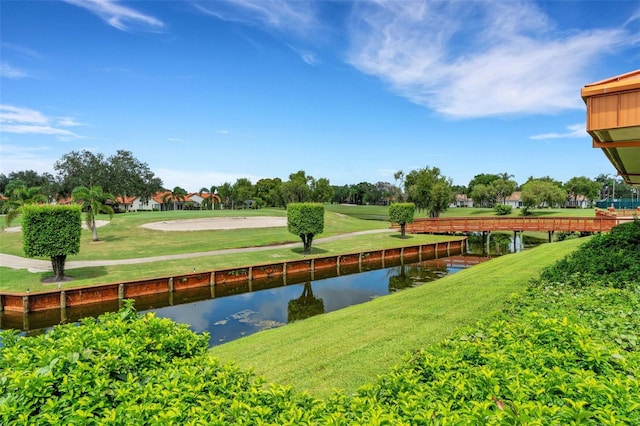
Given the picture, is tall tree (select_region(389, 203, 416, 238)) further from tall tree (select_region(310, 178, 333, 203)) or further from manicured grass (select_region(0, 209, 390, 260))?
tall tree (select_region(310, 178, 333, 203))

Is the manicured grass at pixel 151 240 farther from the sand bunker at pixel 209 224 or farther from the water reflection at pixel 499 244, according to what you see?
the water reflection at pixel 499 244

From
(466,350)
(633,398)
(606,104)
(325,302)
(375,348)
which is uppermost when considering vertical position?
(606,104)

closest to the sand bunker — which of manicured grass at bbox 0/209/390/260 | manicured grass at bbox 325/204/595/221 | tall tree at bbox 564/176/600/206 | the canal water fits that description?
manicured grass at bbox 0/209/390/260

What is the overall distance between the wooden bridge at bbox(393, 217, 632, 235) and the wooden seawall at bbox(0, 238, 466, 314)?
7.80 metres

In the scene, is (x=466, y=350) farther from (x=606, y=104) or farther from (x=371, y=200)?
(x=371, y=200)

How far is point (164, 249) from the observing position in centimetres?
2516

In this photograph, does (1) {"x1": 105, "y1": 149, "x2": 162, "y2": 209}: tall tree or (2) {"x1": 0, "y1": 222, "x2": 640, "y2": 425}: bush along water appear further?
(1) {"x1": 105, "y1": 149, "x2": 162, "y2": 209}: tall tree

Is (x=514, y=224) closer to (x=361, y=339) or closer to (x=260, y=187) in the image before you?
(x=361, y=339)

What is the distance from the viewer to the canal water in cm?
1346

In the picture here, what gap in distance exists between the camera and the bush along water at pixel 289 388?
2322 mm

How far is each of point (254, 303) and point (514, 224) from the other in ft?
92.7

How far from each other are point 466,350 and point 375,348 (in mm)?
3313

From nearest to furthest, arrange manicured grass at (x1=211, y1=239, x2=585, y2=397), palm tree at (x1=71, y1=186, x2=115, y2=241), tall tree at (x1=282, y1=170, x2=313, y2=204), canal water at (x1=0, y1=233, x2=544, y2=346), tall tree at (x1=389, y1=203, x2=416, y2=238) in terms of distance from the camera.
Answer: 1. manicured grass at (x1=211, y1=239, x2=585, y2=397)
2. canal water at (x1=0, y1=233, x2=544, y2=346)
3. palm tree at (x1=71, y1=186, x2=115, y2=241)
4. tall tree at (x1=389, y1=203, x2=416, y2=238)
5. tall tree at (x1=282, y1=170, x2=313, y2=204)

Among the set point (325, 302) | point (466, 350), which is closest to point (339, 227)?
point (325, 302)
